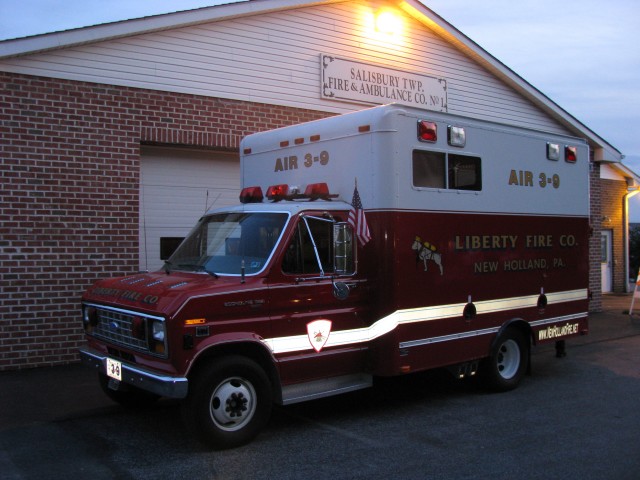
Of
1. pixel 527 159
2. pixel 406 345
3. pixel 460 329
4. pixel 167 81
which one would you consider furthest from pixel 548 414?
pixel 167 81

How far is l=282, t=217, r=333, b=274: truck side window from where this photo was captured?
597 cm

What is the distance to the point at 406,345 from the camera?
21.5 feet

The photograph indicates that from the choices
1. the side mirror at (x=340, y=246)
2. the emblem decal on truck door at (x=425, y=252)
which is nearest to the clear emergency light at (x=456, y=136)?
the emblem decal on truck door at (x=425, y=252)

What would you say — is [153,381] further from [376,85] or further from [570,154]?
[376,85]

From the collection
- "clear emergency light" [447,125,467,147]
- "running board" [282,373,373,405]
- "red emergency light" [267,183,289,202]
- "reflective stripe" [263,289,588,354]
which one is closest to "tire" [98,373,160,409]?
"running board" [282,373,373,405]

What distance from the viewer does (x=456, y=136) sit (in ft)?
23.3

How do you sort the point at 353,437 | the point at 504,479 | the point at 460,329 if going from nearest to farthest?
1. the point at 504,479
2. the point at 353,437
3. the point at 460,329

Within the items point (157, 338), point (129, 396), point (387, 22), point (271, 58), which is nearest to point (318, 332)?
point (157, 338)

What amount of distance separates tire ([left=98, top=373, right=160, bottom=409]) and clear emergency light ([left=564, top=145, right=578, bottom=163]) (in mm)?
5921

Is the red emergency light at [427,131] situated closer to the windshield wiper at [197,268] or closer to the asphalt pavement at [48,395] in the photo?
the windshield wiper at [197,268]

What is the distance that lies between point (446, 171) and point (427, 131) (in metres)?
0.50

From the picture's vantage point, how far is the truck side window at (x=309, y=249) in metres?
5.97

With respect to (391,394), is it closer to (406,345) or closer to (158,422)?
(406,345)

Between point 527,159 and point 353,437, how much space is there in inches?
161
